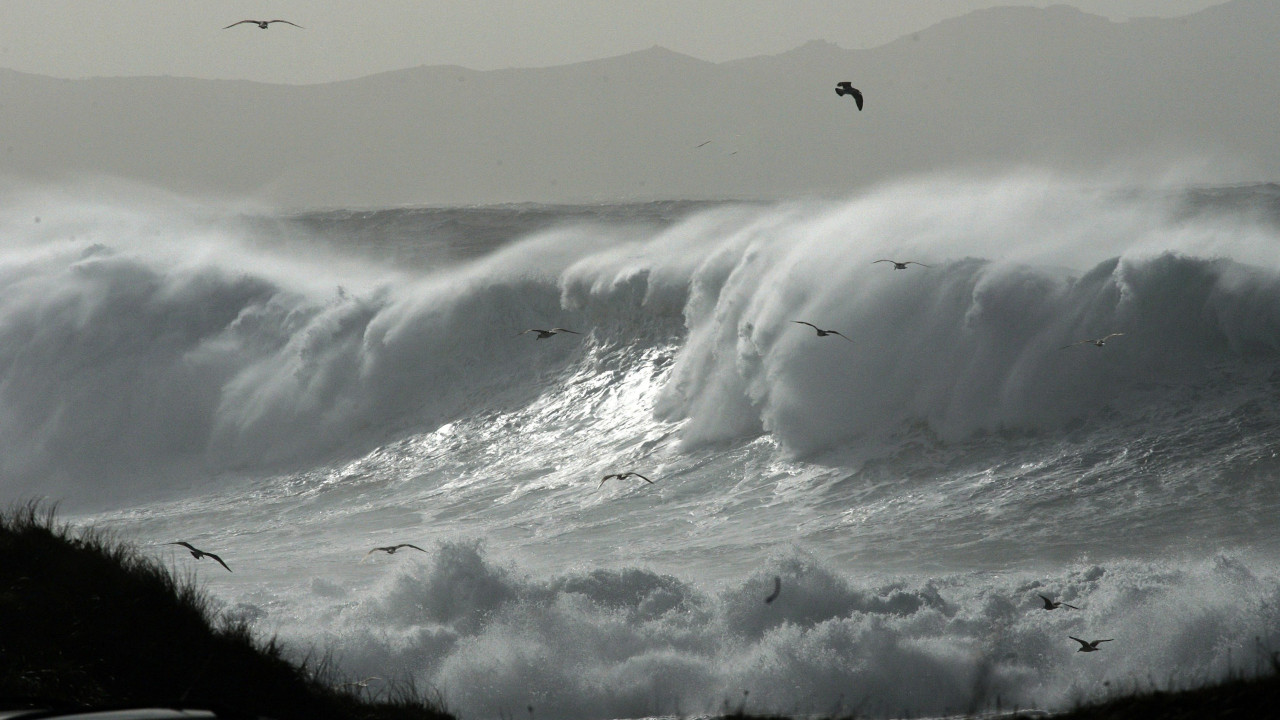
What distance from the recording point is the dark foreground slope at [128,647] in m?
4.72

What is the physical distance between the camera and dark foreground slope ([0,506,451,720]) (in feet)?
15.5

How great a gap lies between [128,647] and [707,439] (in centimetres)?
1332

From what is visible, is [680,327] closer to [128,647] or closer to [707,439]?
[707,439]

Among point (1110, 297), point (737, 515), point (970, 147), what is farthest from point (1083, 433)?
point (970, 147)

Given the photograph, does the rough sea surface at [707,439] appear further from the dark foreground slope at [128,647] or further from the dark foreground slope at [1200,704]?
the dark foreground slope at [1200,704]

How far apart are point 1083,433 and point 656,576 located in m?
7.11

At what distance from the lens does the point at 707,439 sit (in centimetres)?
1794

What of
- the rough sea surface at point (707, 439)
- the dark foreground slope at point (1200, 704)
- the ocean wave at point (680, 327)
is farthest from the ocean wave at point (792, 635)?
the ocean wave at point (680, 327)

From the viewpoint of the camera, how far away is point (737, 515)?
1440 cm

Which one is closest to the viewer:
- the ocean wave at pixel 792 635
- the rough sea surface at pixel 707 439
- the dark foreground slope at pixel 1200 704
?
the dark foreground slope at pixel 1200 704

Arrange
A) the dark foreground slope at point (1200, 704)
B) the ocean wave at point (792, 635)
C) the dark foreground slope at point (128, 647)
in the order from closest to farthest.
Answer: the dark foreground slope at point (1200, 704) < the dark foreground slope at point (128, 647) < the ocean wave at point (792, 635)

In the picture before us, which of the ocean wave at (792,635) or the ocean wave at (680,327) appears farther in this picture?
the ocean wave at (680,327)

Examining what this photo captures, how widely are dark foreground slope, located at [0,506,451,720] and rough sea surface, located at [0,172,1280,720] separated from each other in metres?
0.53

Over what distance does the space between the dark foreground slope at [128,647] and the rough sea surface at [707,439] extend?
20.9 inches
